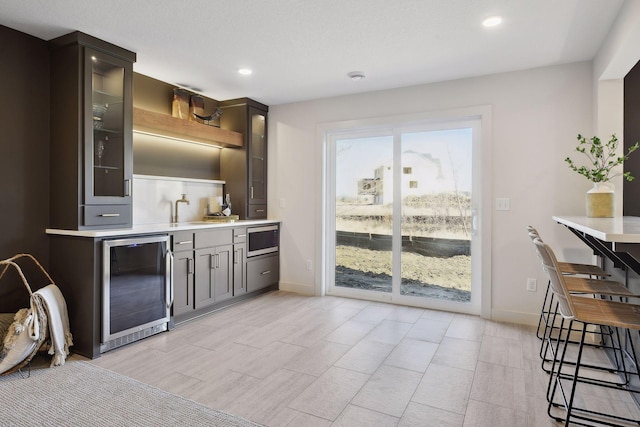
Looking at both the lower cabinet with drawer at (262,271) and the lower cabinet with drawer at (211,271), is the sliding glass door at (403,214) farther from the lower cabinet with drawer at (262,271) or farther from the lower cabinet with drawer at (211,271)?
the lower cabinet with drawer at (211,271)

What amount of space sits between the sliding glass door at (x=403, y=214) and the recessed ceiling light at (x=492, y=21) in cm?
133

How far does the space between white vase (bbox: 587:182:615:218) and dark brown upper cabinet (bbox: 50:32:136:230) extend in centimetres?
370

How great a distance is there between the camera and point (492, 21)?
2676mm

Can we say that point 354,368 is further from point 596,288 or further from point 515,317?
point 515,317

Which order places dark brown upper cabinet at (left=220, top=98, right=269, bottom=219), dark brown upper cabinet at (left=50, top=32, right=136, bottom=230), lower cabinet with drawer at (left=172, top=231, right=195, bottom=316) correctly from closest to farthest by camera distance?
dark brown upper cabinet at (left=50, top=32, right=136, bottom=230) < lower cabinet with drawer at (left=172, top=231, right=195, bottom=316) < dark brown upper cabinet at (left=220, top=98, right=269, bottom=219)

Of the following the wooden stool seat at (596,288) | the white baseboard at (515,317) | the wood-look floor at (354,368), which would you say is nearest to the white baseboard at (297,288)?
the wood-look floor at (354,368)

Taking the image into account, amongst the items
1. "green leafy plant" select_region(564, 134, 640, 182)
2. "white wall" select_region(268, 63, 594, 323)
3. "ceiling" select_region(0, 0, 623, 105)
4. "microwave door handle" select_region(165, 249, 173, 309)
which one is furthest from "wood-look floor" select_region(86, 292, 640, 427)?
"ceiling" select_region(0, 0, 623, 105)

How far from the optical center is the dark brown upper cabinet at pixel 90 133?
290 centimetres

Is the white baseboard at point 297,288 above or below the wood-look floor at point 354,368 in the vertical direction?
above

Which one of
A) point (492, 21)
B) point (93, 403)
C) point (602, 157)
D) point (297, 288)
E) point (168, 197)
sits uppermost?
point (492, 21)

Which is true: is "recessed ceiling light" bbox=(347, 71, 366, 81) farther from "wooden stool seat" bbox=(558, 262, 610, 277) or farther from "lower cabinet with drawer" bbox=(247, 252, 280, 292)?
"wooden stool seat" bbox=(558, 262, 610, 277)

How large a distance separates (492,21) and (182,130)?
307cm

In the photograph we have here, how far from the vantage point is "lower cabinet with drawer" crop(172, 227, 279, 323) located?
3.49 metres

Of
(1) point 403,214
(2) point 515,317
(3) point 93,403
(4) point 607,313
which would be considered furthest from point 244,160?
(4) point 607,313
